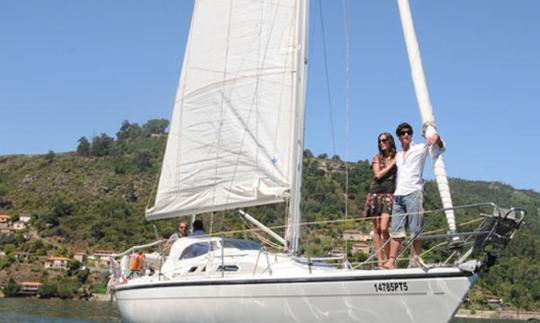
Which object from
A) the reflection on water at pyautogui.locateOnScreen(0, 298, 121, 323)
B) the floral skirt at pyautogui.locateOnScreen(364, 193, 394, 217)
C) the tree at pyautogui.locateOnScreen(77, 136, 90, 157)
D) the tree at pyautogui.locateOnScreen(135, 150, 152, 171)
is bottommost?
the reflection on water at pyautogui.locateOnScreen(0, 298, 121, 323)

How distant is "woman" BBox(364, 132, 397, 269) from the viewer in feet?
38.0

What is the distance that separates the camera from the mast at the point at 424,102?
10.4 meters

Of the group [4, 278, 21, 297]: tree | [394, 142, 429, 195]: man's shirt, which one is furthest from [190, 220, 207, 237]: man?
[4, 278, 21, 297]: tree

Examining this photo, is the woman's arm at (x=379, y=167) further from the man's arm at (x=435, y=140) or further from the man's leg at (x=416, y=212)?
the man's arm at (x=435, y=140)

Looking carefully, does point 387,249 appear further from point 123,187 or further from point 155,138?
point 155,138

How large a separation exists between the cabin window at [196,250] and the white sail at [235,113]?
1134mm

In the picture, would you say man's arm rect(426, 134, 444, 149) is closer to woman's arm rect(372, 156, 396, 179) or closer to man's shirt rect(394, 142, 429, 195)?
man's shirt rect(394, 142, 429, 195)

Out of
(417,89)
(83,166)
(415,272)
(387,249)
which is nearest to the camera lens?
(415,272)

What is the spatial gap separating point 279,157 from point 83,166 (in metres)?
122

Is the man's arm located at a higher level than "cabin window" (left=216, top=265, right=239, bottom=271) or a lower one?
higher

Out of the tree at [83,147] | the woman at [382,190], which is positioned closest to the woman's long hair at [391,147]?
the woman at [382,190]

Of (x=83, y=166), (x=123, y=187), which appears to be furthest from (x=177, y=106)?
(x=83, y=166)

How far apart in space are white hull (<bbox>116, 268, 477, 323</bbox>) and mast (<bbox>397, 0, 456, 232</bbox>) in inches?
39.1

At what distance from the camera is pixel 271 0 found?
15742mm
